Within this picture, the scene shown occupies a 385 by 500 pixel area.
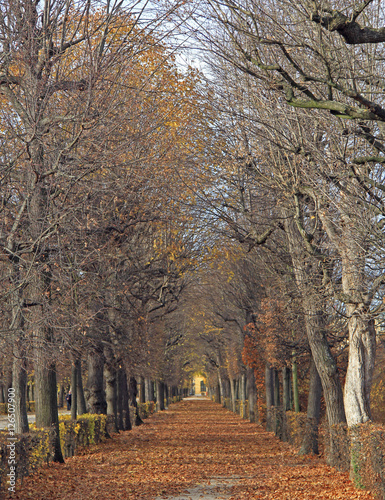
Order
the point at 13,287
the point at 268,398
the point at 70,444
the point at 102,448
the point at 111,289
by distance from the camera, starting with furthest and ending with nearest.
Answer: the point at 268,398 → the point at 102,448 → the point at 70,444 → the point at 111,289 → the point at 13,287

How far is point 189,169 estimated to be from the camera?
607 inches

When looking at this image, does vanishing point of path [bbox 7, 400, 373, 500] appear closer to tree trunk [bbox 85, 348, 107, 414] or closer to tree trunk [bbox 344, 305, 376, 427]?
tree trunk [bbox 344, 305, 376, 427]

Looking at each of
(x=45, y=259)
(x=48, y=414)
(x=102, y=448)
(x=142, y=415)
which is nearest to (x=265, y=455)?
(x=102, y=448)

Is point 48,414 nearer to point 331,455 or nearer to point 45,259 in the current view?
point 45,259

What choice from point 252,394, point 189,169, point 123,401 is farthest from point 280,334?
point 252,394

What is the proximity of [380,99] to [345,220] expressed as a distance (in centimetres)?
326

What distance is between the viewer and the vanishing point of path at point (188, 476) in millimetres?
10367

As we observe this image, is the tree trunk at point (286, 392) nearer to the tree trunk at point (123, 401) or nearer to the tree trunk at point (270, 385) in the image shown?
the tree trunk at point (270, 385)

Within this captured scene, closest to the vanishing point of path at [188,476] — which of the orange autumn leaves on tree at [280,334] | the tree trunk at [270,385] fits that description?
the orange autumn leaves on tree at [280,334]

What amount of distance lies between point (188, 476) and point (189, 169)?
25.3ft

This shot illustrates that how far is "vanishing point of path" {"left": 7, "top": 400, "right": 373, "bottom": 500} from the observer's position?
10.4 metres

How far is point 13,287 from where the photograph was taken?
364 inches

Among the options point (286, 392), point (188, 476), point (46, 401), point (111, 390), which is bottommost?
point (188, 476)

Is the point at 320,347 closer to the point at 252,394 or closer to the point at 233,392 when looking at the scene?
the point at 252,394
